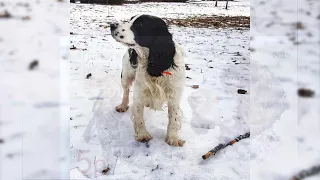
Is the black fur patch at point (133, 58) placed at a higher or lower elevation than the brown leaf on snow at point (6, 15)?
lower

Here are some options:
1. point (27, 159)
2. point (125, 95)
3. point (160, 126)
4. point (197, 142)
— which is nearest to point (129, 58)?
point (125, 95)

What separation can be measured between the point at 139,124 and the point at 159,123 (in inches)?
11.0

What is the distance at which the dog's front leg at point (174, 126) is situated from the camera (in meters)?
2.11

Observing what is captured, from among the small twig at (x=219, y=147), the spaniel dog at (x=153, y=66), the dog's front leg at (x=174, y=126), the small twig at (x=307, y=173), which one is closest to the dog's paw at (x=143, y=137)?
the spaniel dog at (x=153, y=66)

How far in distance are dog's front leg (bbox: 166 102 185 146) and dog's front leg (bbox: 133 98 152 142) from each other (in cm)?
15

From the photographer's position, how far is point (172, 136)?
2.13m

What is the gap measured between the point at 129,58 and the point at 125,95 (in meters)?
0.41

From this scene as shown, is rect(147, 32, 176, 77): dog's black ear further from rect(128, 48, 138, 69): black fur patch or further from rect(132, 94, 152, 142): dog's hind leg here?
rect(132, 94, 152, 142): dog's hind leg

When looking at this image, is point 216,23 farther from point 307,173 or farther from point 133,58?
point 307,173

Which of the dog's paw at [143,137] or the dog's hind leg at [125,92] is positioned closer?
the dog's paw at [143,137]

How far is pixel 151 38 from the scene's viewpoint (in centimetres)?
204

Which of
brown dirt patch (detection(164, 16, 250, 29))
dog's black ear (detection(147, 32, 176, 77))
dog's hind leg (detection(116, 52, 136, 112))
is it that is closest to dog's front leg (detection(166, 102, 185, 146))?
dog's black ear (detection(147, 32, 176, 77))

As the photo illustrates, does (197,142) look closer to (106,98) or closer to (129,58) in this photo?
(129,58)

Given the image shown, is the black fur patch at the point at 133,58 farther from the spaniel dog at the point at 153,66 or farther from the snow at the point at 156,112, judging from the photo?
the snow at the point at 156,112
